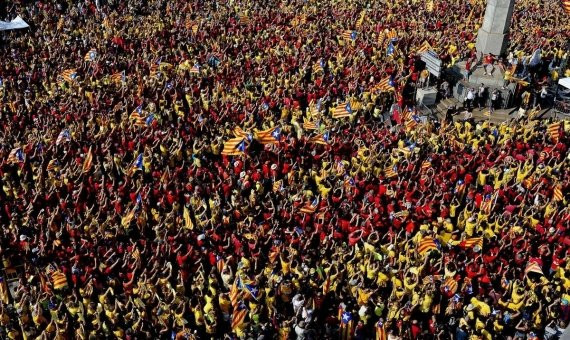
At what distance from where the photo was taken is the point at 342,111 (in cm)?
2134

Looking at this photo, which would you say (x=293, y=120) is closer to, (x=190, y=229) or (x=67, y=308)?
(x=190, y=229)

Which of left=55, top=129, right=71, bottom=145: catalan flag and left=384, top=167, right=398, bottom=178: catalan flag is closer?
left=384, top=167, right=398, bottom=178: catalan flag

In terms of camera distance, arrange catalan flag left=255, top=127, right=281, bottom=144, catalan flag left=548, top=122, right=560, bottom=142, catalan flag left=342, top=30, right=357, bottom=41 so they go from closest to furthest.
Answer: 1. catalan flag left=255, top=127, right=281, bottom=144
2. catalan flag left=548, top=122, right=560, bottom=142
3. catalan flag left=342, top=30, right=357, bottom=41

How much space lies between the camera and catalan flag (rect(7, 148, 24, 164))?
17.9m

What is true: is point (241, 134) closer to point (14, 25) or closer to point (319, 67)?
point (319, 67)

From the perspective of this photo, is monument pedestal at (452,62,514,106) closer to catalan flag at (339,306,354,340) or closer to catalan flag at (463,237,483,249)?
catalan flag at (463,237,483,249)

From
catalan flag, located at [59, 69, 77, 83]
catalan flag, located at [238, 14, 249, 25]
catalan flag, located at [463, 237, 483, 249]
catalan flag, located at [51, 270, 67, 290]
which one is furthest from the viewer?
catalan flag, located at [238, 14, 249, 25]

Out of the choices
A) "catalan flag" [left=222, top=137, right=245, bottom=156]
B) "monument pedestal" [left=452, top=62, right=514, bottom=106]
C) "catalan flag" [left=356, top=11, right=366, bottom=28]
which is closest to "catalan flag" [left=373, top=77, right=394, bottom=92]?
"monument pedestal" [left=452, top=62, right=514, bottom=106]

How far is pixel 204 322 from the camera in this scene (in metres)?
12.4

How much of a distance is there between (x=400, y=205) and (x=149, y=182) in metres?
7.81

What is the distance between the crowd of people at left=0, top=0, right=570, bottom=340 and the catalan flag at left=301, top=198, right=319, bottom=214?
4.0 inches

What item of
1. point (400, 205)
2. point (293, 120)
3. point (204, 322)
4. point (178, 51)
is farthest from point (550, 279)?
point (178, 51)

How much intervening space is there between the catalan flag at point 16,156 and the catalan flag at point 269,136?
24.9 ft

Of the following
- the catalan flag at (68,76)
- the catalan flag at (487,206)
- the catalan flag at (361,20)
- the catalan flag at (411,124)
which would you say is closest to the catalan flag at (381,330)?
the catalan flag at (487,206)
